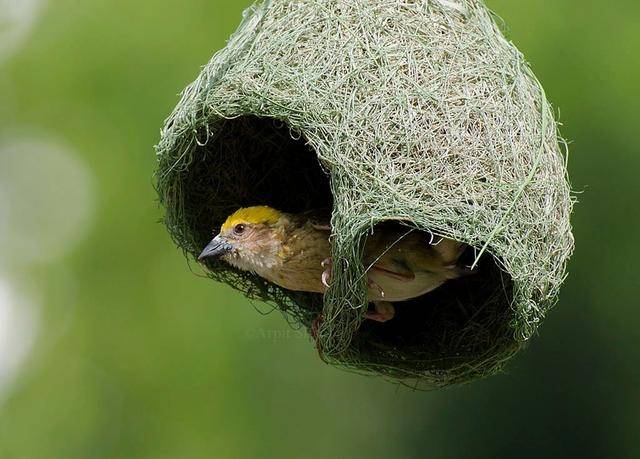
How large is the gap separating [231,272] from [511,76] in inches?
61.0

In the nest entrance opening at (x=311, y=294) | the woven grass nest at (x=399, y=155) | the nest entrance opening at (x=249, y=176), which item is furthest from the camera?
the nest entrance opening at (x=249, y=176)

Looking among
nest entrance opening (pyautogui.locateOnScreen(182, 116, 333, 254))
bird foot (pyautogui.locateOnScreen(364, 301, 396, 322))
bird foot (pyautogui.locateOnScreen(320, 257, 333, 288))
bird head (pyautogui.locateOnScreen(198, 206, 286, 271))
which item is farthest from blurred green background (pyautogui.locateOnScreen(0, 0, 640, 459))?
bird foot (pyautogui.locateOnScreen(320, 257, 333, 288))

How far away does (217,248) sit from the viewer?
4203 mm

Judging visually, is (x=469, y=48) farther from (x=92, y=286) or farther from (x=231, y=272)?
(x=92, y=286)

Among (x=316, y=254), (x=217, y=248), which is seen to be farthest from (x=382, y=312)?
(x=217, y=248)

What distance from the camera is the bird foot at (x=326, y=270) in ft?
12.5

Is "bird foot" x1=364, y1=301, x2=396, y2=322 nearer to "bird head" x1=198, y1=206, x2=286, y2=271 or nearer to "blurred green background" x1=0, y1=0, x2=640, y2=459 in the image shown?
"bird head" x1=198, y1=206, x2=286, y2=271

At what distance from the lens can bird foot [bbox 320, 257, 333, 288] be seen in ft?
12.5

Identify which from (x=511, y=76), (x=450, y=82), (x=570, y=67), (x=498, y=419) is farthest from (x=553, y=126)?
(x=498, y=419)

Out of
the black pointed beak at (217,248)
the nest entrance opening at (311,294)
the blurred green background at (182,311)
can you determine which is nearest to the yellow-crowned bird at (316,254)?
the black pointed beak at (217,248)

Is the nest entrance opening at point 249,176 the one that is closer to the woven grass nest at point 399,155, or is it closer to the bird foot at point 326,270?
the woven grass nest at point 399,155

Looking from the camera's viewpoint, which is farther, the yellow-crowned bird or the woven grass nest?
the yellow-crowned bird

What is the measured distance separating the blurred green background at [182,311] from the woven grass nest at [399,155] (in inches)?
78.8

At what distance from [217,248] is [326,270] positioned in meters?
0.54
